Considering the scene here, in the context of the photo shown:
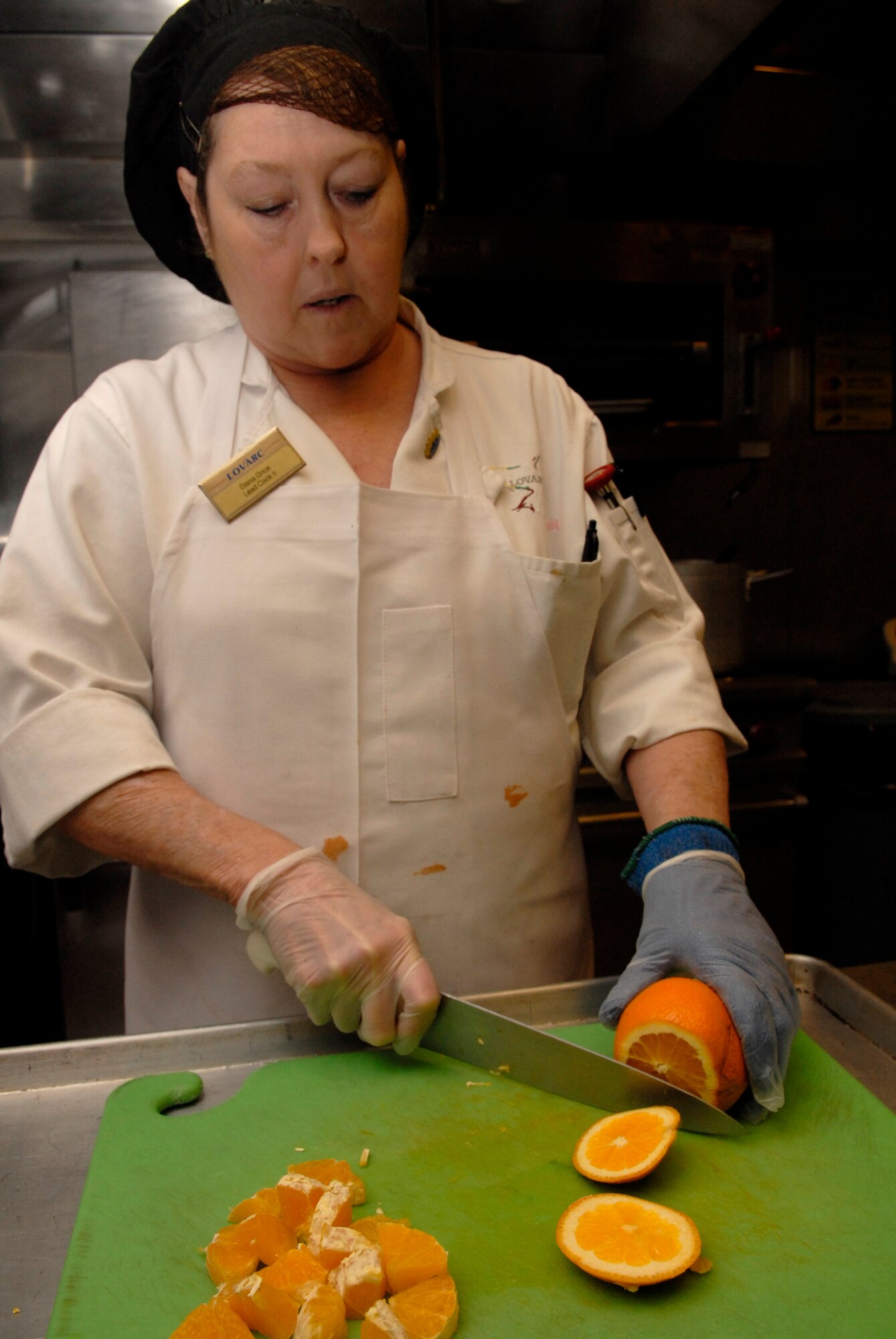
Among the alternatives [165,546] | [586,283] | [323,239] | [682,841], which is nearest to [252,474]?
[165,546]

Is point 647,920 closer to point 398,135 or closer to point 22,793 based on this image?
point 22,793

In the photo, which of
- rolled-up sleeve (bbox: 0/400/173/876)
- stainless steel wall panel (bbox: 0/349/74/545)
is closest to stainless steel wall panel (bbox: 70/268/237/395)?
stainless steel wall panel (bbox: 0/349/74/545)

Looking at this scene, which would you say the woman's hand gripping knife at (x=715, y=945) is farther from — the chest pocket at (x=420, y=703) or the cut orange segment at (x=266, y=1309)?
the cut orange segment at (x=266, y=1309)

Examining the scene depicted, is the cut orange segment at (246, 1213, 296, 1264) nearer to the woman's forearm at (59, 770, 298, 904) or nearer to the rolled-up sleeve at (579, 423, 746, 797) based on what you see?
the woman's forearm at (59, 770, 298, 904)

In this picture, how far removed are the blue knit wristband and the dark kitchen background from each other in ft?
4.63

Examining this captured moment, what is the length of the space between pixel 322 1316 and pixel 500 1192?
0.68 ft

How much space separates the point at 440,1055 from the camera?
104 cm

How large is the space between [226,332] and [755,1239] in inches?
45.1

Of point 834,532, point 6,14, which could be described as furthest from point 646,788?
point 6,14

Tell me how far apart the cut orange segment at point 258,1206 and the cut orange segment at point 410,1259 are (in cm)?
10

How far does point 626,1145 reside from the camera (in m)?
0.83

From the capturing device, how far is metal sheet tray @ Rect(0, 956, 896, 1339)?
85 centimetres

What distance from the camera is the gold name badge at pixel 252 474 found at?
1.14 metres

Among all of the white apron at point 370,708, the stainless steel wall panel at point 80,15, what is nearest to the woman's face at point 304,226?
the white apron at point 370,708
